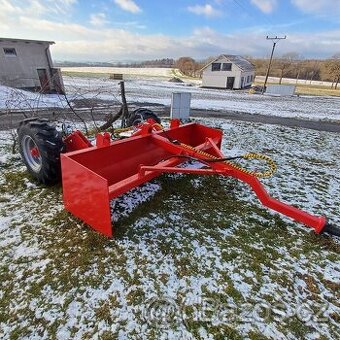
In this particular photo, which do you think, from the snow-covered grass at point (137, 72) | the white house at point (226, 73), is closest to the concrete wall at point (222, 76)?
the white house at point (226, 73)

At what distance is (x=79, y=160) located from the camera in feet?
10.8

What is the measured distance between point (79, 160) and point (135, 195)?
45.2 inches

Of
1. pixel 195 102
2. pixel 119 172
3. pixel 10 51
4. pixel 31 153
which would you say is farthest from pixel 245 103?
pixel 31 153

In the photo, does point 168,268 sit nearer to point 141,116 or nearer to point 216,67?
point 141,116

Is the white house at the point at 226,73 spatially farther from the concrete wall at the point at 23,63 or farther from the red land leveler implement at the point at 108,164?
the red land leveler implement at the point at 108,164

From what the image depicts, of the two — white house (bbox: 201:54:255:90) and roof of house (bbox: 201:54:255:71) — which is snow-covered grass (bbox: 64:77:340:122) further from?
roof of house (bbox: 201:54:255:71)

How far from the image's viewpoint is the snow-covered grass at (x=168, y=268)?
225cm

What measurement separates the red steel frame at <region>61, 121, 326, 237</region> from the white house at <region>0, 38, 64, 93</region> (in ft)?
53.0

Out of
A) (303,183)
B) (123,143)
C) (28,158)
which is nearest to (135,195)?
(123,143)

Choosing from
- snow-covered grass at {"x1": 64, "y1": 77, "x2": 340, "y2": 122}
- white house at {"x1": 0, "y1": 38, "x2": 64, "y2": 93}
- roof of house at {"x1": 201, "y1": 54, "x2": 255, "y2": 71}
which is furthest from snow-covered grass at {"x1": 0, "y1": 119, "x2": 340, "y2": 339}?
roof of house at {"x1": 201, "y1": 54, "x2": 255, "y2": 71}

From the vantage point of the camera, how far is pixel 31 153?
442 cm

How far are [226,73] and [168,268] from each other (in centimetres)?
3981

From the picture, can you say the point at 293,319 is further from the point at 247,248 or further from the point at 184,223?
the point at 184,223

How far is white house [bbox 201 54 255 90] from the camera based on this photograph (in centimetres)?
3816
